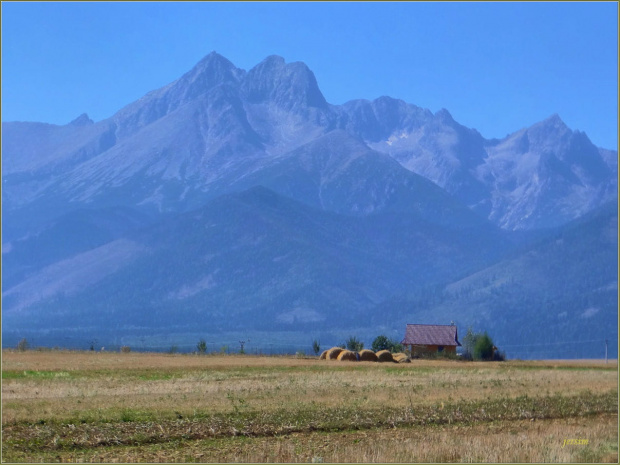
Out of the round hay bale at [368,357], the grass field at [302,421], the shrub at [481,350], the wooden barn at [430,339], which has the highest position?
the wooden barn at [430,339]

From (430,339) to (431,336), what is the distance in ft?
2.39

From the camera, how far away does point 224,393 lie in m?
40.9

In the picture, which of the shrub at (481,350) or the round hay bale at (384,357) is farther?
the shrub at (481,350)

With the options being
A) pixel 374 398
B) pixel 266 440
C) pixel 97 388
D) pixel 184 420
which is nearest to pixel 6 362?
pixel 97 388

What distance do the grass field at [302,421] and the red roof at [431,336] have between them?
6909cm

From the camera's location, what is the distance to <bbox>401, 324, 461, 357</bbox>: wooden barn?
389ft

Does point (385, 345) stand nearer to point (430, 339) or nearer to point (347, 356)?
point (430, 339)

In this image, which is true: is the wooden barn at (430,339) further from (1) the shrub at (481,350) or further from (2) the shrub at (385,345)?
(1) the shrub at (481,350)

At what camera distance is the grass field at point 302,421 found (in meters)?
23.5

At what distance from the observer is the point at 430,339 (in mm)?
120750

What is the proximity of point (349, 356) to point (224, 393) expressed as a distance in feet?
152

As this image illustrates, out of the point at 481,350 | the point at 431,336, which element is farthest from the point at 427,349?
the point at 481,350

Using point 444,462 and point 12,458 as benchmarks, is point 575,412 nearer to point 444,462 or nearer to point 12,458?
point 444,462

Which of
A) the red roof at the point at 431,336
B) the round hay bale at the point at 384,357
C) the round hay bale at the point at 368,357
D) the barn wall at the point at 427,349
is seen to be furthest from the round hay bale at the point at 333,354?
the red roof at the point at 431,336
